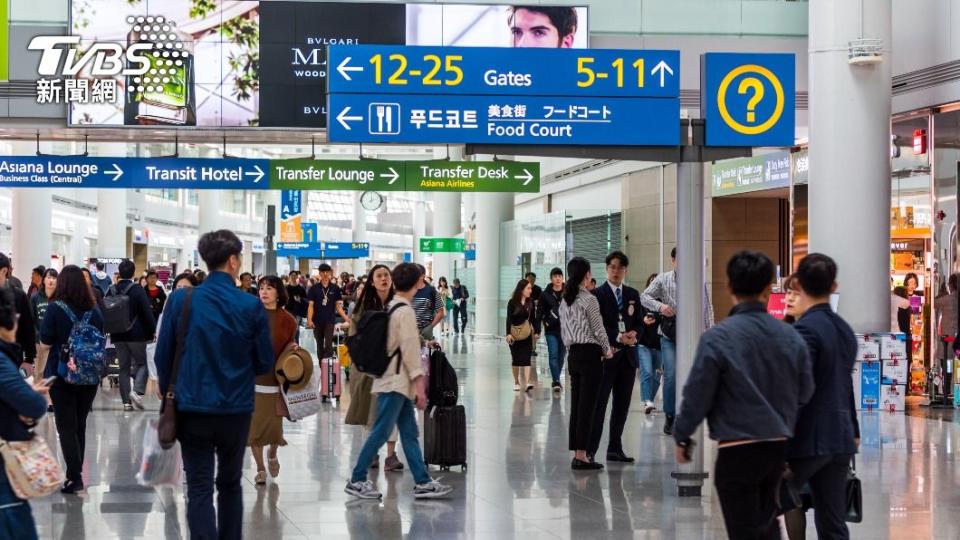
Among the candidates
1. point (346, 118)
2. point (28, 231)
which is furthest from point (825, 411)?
point (28, 231)

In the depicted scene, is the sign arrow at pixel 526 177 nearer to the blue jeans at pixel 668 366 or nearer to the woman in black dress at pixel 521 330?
A: the woman in black dress at pixel 521 330

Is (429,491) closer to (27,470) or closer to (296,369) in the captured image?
(296,369)

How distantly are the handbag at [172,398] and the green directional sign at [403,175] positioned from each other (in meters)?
14.5

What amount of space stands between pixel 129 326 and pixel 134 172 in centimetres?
785

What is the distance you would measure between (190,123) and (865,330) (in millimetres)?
11088

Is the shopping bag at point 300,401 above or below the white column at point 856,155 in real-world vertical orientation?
below

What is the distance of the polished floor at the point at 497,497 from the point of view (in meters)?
7.57

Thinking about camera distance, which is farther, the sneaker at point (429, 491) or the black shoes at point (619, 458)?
the black shoes at point (619, 458)

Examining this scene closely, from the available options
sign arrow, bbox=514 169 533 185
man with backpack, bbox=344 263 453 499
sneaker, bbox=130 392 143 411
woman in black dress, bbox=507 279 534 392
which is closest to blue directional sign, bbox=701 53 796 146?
man with backpack, bbox=344 263 453 499

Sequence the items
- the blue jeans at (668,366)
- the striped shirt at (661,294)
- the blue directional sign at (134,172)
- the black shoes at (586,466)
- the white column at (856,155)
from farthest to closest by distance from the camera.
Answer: the blue directional sign at (134,172), the white column at (856,155), the blue jeans at (668,366), the striped shirt at (661,294), the black shoes at (586,466)

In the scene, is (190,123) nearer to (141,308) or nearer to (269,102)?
(269,102)

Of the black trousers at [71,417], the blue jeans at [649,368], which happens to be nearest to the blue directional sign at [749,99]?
the black trousers at [71,417]

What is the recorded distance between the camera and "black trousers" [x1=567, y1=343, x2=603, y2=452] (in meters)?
9.79

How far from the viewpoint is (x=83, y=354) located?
8.79 m
